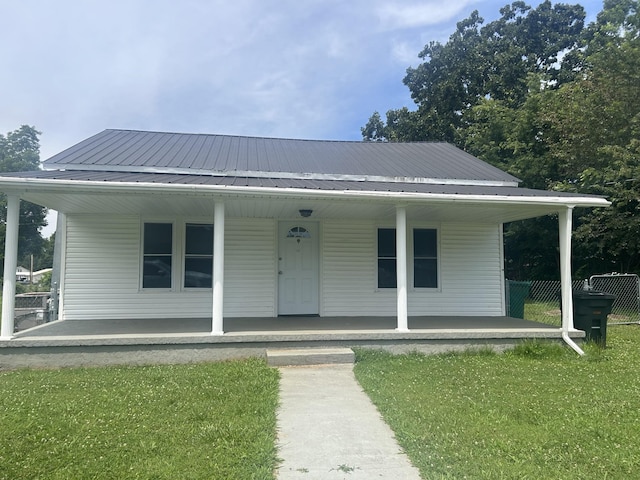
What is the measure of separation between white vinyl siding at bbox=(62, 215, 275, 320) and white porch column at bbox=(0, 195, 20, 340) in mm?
2157

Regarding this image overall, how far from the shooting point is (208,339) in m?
6.65

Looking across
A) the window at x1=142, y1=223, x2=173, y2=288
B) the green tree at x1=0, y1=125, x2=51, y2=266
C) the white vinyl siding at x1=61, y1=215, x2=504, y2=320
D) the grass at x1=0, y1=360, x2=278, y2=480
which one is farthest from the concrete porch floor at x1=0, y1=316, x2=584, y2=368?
the green tree at x1=0, y1=125, x2=51, y2=266

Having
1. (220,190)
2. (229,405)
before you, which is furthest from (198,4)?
(229,405)

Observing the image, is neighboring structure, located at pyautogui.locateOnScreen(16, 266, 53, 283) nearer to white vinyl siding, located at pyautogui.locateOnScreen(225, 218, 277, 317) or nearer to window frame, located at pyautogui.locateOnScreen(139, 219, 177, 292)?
window frame, located at pyautogui.locateOnScreen(139, 219, 177, 292)

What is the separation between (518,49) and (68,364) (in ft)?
89.9

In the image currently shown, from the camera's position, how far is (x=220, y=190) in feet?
21.8

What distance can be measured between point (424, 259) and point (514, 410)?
5.34m

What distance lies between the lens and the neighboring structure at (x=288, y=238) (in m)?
7.72

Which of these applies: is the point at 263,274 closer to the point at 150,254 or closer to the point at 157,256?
the point at 157,256

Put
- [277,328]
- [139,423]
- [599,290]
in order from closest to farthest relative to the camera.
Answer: [139,423], [277,328], [599,290]

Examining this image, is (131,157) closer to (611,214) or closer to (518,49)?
(611,214)

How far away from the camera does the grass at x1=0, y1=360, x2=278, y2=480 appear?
3.28 meters

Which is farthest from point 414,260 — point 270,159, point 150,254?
point 150,254

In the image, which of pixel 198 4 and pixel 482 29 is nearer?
pixel 198 4
